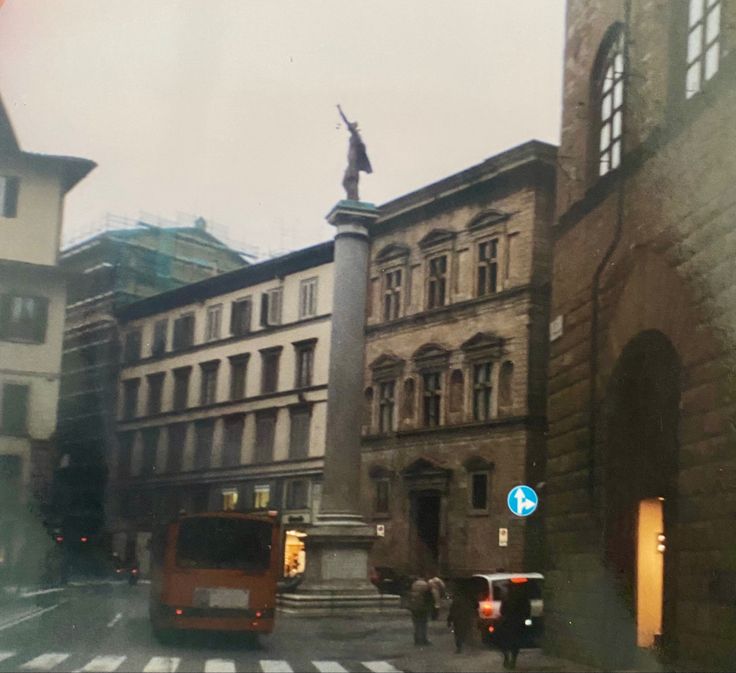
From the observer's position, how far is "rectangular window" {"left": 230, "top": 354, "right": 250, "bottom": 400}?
25.2 metres

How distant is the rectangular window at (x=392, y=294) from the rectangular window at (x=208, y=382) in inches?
156

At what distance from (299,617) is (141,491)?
16.0 feet

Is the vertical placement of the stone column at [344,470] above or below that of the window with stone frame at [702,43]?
below

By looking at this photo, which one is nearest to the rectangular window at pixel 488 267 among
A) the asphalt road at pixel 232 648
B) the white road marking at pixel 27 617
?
the asphalt road at pixel 232 648

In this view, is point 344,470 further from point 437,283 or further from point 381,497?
point 437,283

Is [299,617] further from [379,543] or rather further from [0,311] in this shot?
[0,311]

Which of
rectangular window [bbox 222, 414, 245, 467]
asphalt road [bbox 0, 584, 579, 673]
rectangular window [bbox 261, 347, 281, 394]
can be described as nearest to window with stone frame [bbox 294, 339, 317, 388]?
rectangular window [bbox 261, 347, 281, 394]

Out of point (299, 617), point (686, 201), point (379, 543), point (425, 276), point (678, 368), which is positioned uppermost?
point (425, 276)

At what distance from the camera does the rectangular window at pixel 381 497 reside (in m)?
23.5

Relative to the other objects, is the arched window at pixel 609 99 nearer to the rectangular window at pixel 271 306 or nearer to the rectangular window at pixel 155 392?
the rectangular window at pixel 155 392

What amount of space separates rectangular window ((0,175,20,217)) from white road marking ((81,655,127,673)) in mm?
12588

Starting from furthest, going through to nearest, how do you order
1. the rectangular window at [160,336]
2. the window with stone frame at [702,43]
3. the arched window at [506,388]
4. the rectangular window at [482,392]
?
the rectangular window at [160,336] < the rectangular window at [482,392] < the arched window at [506,388] < the window with stone frame at [702,43]

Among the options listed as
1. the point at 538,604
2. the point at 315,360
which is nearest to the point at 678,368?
the point at 538,604

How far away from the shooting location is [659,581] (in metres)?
15.1
